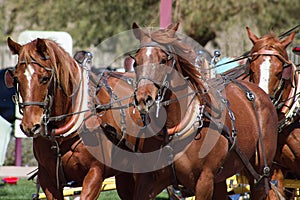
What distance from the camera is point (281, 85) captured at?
7797 millimetres

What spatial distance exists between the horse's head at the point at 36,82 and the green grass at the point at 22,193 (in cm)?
433

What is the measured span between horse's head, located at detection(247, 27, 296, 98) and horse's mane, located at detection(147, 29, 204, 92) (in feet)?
5.19

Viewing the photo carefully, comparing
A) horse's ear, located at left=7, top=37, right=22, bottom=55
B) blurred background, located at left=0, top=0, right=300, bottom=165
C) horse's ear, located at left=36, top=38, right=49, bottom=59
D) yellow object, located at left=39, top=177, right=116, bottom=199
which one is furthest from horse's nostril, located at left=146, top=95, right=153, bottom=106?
blurred background, located at left=0, top=0, right=300, bottom=165

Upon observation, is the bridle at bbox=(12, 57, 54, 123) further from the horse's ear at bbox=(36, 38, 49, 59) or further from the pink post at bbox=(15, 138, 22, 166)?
the pink post at bbox=(15, 138, 22, 166)

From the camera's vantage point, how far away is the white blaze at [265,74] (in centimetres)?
766

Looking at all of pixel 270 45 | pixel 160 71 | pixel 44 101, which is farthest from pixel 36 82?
pixel 270 45

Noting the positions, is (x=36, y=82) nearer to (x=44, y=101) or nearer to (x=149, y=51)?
(x=44, y=101)

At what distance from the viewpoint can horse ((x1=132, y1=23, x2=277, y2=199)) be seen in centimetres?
569

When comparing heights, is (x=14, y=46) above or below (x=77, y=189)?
above

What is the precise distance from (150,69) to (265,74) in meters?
2.39

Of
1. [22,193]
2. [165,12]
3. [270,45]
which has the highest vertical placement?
[165,12]

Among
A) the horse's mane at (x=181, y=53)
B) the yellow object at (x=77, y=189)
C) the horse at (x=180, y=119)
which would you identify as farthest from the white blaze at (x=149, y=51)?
the yellow object at (x=77, y=189)

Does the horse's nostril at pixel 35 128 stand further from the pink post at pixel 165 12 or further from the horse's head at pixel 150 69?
the pink post at pixel 165 12

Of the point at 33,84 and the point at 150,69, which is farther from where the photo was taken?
the point at 33,84
